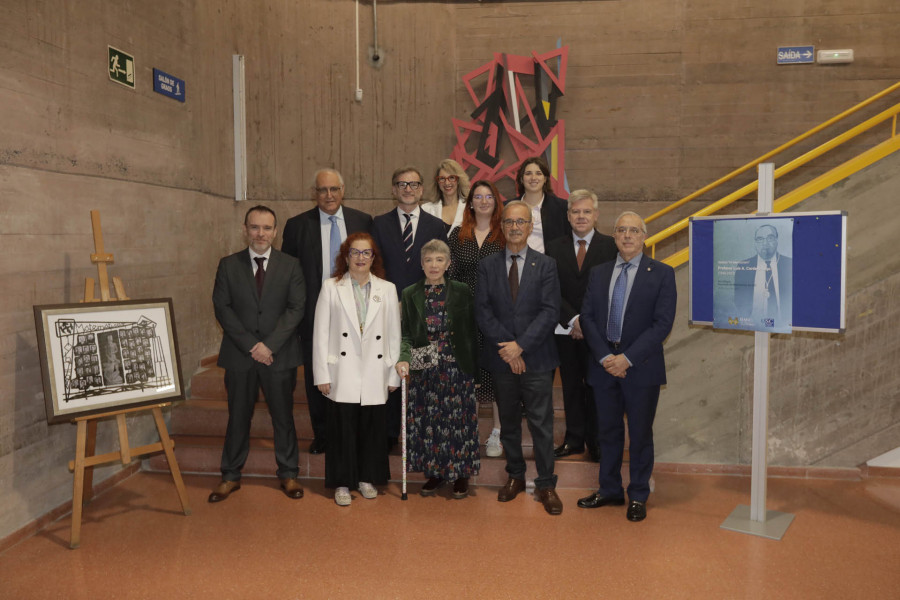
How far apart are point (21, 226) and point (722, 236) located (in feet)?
12.3

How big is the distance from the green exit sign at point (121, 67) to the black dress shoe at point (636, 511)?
13.6 feet

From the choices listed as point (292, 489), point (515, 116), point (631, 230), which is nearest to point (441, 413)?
point (292, 489)

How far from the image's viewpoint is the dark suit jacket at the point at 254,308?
3.83 m

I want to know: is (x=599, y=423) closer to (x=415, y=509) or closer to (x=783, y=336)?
(x=415, y=509)

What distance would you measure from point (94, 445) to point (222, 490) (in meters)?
0.77

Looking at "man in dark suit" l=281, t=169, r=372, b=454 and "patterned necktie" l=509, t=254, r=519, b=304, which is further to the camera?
"man in dark suit" l=281, t=169, r=372, b=454

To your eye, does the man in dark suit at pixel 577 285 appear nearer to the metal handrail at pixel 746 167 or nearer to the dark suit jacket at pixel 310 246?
the dark suit jacket at pixel 310 246

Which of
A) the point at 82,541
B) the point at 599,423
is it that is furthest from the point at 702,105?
the point at 82,541

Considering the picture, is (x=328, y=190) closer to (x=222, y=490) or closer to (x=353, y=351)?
(x=353, y=351)

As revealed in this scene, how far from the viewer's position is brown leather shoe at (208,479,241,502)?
383 cm

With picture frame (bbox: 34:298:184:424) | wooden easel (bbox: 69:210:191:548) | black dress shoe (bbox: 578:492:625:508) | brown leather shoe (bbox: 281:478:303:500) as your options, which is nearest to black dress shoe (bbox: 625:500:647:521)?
black dress shoe (bbox: 578:492:625:508)

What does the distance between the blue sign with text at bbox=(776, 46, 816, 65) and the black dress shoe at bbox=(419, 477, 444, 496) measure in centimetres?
494

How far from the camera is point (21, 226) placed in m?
3.40

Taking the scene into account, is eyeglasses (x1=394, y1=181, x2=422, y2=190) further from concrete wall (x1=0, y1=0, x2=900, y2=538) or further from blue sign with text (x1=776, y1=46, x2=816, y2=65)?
blue sign with text (x1=776, y1=46, x2=816, y2=65)
